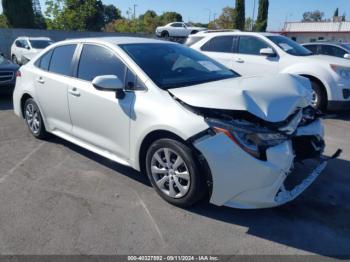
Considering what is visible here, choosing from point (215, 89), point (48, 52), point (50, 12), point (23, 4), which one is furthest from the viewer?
point (50, 12)

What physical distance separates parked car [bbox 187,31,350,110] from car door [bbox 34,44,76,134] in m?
4.44

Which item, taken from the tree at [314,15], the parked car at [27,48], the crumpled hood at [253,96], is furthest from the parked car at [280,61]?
the tree at [314,15]

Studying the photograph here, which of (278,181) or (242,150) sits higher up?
(242,150)

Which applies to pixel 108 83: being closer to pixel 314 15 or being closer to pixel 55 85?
pixel 55 85

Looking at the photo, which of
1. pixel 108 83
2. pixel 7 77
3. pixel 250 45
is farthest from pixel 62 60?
pixel 7 77

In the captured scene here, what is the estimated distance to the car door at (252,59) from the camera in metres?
7.59

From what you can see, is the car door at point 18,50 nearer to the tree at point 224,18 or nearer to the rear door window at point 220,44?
the rear door window at point 220,44

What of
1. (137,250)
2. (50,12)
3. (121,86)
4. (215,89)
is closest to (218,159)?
(215,89)

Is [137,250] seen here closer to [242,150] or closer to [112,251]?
[112,251]

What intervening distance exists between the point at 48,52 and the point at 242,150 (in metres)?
3.62

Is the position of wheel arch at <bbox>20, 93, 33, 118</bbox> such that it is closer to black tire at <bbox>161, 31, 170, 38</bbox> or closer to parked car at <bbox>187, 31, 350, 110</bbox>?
parked car at <bbox>187, 31, 350, 110</bbox>

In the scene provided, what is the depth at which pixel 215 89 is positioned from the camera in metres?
3.35

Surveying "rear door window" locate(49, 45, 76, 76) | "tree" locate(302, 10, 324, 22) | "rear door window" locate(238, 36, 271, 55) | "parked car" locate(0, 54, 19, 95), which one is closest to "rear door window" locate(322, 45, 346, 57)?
"rear door window" locate(238, 36, 271, 55)

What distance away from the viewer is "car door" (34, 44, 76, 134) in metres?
4.51
